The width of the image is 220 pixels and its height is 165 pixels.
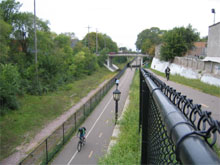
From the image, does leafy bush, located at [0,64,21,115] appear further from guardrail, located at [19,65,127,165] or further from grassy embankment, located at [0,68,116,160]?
guardrail, located at [19,65,127,165]

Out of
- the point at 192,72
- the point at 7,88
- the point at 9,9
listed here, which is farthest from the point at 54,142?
the point at 9,9

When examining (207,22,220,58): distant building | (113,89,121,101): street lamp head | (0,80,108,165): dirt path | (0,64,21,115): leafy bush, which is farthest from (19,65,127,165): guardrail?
(207,22,220,58): distant building

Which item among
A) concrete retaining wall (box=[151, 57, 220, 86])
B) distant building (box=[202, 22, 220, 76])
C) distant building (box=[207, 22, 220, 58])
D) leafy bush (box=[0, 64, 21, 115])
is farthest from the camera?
distant building (box=[207, 22, 220, 58])

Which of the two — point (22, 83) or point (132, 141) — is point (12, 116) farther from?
point (132, 141)

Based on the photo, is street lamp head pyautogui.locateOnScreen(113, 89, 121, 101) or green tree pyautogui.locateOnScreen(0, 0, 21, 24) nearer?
street lamp head pyautogui.locateOnScreen(113, 89, 121, 101)

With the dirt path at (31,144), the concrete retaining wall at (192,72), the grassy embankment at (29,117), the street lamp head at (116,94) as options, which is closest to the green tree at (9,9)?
the grassy embankment at (29,117)

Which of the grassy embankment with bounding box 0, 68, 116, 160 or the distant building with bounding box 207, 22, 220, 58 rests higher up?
the distant building with bounding box 207, 22, 220, 58

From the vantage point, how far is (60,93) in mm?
31094

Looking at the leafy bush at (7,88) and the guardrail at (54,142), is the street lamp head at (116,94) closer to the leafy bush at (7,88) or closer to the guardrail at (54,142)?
the guardrail at (54,142)

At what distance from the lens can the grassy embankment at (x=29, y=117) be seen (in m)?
15.2

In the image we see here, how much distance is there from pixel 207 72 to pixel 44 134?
21.3 meters

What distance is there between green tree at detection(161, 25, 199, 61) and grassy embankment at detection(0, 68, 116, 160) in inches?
930

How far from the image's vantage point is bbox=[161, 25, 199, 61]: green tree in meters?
42.5

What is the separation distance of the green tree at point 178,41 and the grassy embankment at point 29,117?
77.5 ft
